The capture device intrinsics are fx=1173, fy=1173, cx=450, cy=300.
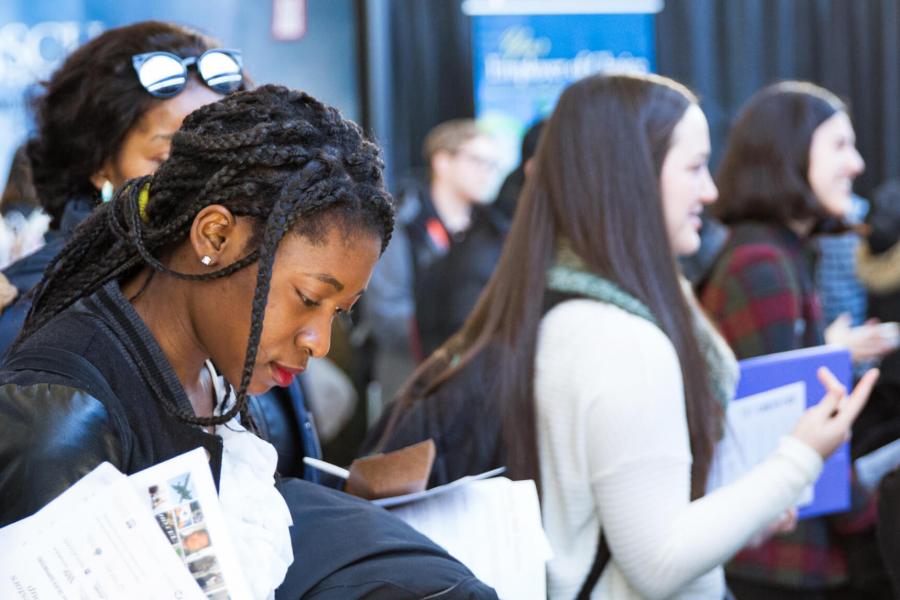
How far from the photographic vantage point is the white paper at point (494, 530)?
151cm

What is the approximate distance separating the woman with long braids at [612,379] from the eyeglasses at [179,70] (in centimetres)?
58

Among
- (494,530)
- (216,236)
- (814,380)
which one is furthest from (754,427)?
(216,236)

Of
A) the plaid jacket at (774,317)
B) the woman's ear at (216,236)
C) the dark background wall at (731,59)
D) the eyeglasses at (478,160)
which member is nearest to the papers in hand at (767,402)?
the plaid jacket at (774,317)

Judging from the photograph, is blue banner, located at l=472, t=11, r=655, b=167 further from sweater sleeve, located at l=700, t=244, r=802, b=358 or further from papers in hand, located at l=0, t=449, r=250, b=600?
papers in hand, located at l=0, t=449, r=250, b=600

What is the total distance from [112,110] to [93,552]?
3.11ft

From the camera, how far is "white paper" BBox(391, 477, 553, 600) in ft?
4.97

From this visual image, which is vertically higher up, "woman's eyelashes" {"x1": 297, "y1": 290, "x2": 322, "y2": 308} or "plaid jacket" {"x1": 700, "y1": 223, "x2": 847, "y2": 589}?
"woman's eyelashes" {"x1": 297, "y1": 290, "x2": 322, "y2": 308}

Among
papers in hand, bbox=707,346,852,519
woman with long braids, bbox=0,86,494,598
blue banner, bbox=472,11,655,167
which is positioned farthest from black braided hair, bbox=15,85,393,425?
blue banner, bbox=472,11,655,167

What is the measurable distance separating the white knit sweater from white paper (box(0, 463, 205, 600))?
954mm

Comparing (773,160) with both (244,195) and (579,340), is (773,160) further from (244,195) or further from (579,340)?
(244,195)

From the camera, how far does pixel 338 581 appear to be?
118 cm

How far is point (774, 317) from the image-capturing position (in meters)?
2.76

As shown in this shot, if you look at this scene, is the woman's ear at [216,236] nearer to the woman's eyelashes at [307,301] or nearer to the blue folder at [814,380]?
the woman's eyelashes at [307,301]

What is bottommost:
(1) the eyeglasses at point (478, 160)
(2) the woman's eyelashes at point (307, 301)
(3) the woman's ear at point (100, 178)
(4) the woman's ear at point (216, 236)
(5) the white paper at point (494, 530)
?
(1) the eyeglasses at point (478, 160)
